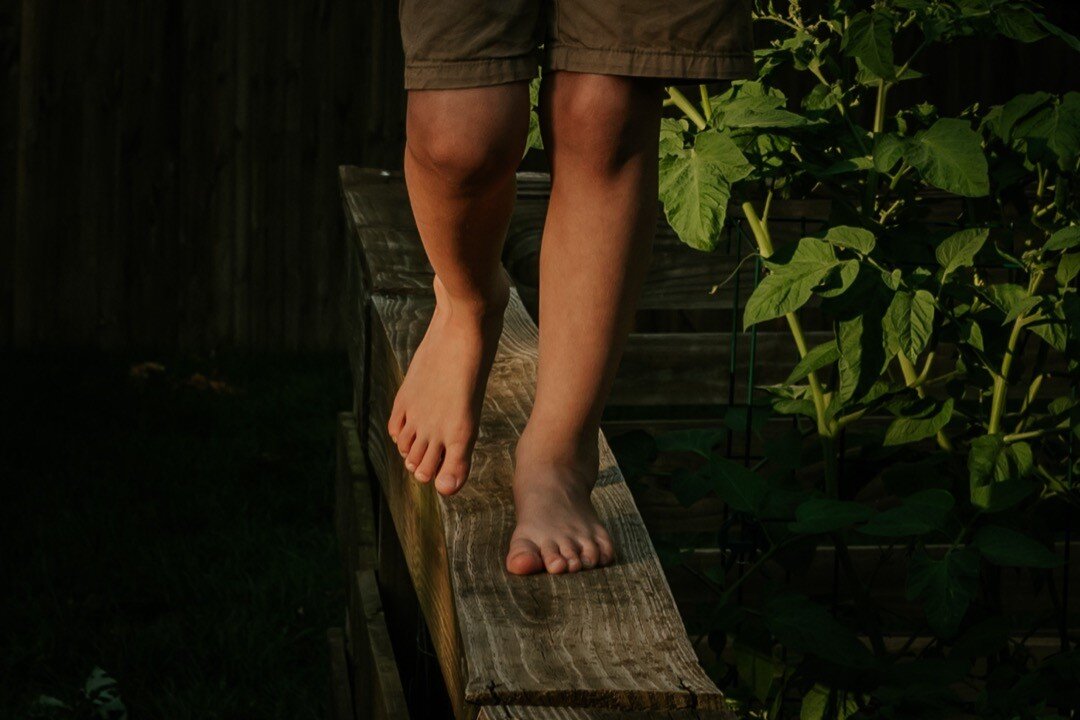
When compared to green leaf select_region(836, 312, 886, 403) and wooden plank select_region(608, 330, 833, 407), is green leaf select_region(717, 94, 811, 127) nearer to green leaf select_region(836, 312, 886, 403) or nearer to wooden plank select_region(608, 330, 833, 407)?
green leaf select_region(836, 312, 886, 403)

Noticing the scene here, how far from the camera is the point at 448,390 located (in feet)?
7.13

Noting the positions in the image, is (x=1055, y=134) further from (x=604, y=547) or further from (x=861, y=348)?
(x=604, y=547)

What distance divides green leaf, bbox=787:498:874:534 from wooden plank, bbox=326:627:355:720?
118 cm

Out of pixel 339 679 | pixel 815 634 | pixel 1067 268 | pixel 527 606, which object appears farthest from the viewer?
pixel 339 679

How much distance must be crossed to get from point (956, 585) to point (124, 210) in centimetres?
513

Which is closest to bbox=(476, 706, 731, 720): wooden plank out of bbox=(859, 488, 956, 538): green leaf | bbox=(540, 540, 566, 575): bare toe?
bbox=(540, 540, 566, 575): bare toe

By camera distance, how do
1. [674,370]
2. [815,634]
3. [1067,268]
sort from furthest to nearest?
[674,370]
[1067,268]
[815,634]

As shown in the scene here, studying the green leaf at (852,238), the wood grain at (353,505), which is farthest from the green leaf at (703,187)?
the wood grain at (353,505)

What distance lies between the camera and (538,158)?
7.02 metres

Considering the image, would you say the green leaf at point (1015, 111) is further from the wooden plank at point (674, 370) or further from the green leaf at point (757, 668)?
the wooden plank at point (674, 370)

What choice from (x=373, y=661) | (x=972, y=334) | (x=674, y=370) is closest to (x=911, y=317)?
(x=972, y=334)

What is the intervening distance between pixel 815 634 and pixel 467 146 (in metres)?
0.81

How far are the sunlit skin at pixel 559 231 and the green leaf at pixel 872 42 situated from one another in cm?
45

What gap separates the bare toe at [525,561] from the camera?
174 centimetres
